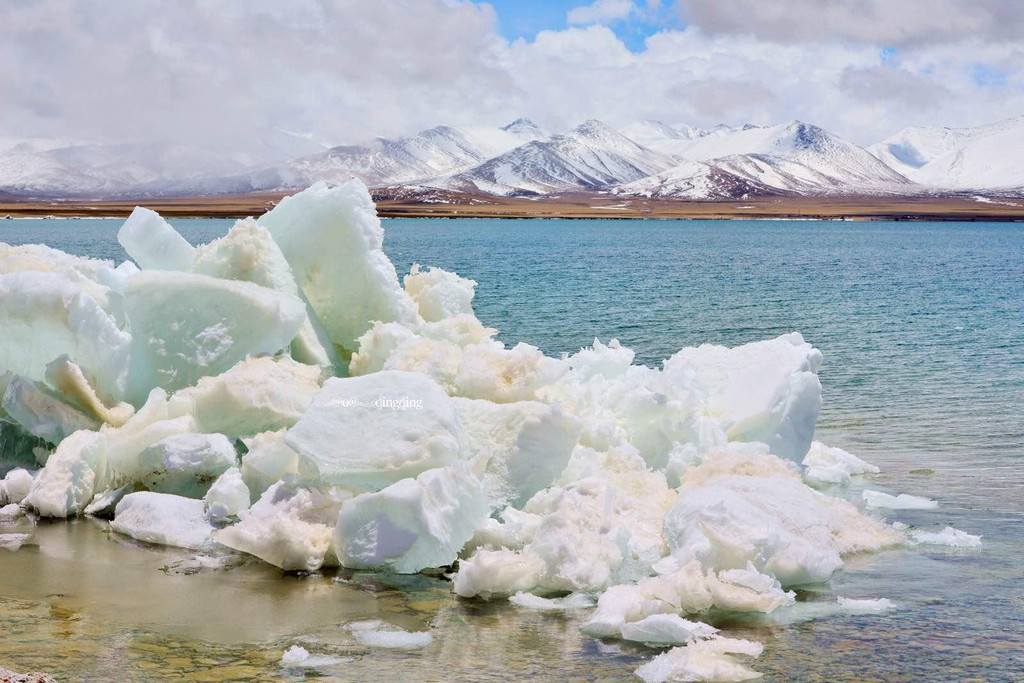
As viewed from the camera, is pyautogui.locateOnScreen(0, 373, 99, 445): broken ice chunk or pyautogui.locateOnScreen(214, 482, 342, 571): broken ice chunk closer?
pyautogui.locateOnScreen(214, 482, 342, 571): broken ice chunk

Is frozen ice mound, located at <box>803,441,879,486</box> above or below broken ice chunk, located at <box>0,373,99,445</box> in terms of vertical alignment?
below

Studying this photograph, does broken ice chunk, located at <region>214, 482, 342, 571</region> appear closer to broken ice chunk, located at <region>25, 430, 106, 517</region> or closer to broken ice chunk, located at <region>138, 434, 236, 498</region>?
broken ice chunk, located at <region>138, 434, 236, 498</region>

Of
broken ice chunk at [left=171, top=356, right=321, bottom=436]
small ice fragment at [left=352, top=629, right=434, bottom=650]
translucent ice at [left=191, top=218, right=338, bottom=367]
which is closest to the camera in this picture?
small ice fragment at [left=352, top=629, right=434, bottom=650]

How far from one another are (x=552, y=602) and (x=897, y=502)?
16.1ft

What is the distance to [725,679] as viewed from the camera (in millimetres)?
6555

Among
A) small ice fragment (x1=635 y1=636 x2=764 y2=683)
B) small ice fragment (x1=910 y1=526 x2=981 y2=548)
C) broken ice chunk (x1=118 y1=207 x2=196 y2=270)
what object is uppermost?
broken ice chunk (x1=118 y1=207 x2=196 y2=270)

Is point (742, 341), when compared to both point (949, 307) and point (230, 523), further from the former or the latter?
point (230, 523)

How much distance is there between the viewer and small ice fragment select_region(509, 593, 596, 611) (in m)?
7.84

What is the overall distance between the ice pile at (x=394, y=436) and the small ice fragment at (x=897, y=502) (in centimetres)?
77

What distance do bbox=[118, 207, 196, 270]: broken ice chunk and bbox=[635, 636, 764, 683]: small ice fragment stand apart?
7867mm

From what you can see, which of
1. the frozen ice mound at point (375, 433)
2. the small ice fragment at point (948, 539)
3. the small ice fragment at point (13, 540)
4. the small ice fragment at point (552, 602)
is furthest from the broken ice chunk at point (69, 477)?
the small ice fragment at point (948, 539)

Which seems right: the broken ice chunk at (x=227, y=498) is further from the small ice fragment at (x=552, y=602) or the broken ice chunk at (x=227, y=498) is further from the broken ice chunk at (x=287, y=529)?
the small ice fragment at (x=552, y=602)

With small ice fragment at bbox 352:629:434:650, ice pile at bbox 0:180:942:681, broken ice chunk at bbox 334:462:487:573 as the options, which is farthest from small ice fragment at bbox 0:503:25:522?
small ice fragment at bbox 352:629:434:650

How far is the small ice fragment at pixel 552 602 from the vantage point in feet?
25.7
